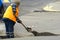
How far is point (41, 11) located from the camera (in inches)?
818

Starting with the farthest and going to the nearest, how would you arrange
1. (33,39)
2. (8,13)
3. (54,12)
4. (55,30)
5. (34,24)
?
(54,12), (34,24), (55,30), (8,13), (33,39)

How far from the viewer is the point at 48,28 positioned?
13.5 metres

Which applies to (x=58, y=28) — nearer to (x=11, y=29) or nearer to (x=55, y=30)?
(x=55, y=30)

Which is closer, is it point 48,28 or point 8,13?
point 8,13

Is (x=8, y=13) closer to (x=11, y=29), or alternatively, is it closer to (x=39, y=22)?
(x=11, y=29)

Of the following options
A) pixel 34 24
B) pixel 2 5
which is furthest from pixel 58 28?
pixel 2 5

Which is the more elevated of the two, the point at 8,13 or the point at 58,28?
the point at 8,13

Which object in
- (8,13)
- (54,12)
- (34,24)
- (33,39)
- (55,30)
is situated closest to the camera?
(33,39)

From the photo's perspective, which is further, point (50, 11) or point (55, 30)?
point (50, 11)

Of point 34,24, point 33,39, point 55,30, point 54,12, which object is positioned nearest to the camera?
point 33,39

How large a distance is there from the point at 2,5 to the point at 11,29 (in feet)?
16.0

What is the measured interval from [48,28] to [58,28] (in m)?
0.42

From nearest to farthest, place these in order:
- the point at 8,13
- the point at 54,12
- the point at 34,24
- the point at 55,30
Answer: the point at 8,13 → the point at 55,30 → the point at 34,24 → the point at 54,12

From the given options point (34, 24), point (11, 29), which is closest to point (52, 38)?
point (11, 29)
